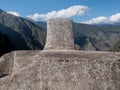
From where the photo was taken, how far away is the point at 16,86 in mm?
6707

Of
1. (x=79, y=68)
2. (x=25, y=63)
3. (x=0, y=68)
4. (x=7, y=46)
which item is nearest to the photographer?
(x=79, y=68)

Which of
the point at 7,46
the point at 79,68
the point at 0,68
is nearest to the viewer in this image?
the point at 79,68

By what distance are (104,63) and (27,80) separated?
185cm

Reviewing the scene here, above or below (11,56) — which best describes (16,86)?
below

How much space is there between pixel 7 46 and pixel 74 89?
5746 inches

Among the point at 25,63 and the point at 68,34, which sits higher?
the point at 68,34

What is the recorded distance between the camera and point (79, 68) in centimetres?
643

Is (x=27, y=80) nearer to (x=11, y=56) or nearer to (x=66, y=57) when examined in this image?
(x=66, y=57)

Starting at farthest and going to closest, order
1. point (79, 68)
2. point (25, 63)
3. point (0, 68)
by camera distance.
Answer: point (0, 68), point (25, 63), point (79, 68)

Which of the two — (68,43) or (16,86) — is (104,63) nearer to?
(16,86)

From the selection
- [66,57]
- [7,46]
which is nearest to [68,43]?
[66,57]

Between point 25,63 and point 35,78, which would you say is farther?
point 25,63

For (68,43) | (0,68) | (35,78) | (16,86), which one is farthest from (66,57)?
(0,68)

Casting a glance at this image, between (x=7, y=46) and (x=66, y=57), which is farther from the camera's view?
(x=7, y=46)
